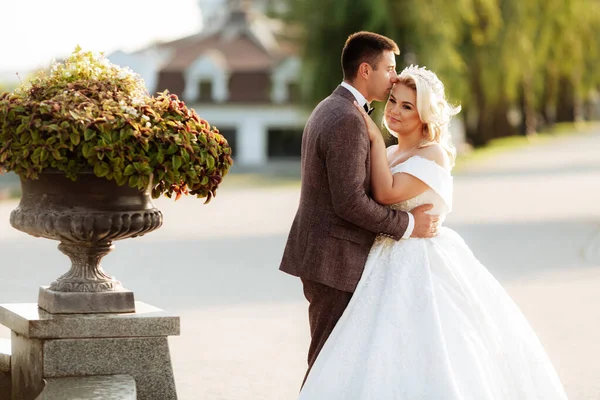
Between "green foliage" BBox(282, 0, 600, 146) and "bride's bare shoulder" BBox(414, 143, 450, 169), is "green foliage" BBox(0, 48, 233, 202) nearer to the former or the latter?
"bride's bare shoulder" BBox(414, 143, 450, 169)

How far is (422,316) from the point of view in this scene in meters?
5.01

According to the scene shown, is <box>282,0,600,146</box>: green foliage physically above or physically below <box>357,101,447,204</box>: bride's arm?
above

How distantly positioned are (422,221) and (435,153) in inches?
12.6

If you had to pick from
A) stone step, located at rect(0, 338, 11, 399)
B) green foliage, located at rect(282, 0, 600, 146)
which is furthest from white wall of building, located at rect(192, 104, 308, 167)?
stone step, located at rect(0, 338, 11, 399)

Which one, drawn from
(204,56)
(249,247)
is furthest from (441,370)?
(204,56)

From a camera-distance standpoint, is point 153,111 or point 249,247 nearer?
point 153,111

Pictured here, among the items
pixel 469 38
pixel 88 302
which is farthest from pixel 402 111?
pixel 469 38

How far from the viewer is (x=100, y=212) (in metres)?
4.94

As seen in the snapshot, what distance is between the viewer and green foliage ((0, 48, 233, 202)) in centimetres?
479

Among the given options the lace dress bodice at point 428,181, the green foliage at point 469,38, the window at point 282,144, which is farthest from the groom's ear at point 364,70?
the window at point 282,144

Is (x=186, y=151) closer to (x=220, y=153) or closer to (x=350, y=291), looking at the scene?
(x=220, y=153)

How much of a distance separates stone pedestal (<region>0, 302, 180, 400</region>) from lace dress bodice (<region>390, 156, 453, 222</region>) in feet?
3.94

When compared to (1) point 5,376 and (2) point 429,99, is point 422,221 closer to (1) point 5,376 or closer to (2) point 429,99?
(2) point 429,99

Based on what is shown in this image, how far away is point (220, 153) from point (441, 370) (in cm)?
141
